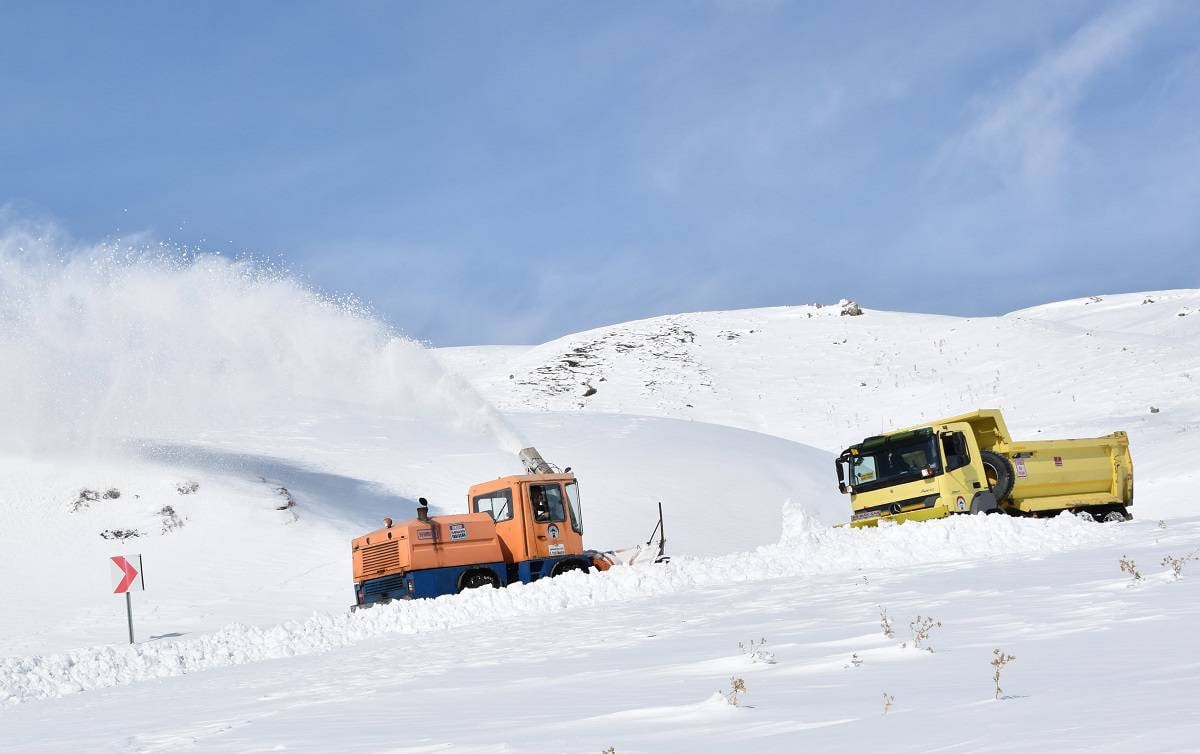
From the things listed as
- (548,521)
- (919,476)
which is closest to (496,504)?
(548,521)

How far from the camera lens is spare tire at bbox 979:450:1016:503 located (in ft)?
66.8

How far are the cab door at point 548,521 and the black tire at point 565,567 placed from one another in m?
0.17

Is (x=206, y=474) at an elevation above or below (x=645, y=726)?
above

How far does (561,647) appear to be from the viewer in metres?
11.0

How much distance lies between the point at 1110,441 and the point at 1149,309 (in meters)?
60.1

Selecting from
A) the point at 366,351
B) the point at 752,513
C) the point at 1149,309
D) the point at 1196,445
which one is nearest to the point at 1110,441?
the point at 752,513

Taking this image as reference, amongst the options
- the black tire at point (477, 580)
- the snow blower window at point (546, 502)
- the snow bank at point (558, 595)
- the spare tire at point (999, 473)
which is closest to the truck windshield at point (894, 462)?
the spare tire at point (999, 473)

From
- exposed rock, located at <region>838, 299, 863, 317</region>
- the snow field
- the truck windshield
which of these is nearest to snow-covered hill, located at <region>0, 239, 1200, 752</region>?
the snow field

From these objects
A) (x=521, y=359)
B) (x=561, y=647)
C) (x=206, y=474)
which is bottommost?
(x=561, y=647)

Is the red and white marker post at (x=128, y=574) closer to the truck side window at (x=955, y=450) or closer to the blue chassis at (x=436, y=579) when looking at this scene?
the blue chassis at (x=436, y=579)

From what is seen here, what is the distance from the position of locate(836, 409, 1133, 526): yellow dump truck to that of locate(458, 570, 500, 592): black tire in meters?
7.11

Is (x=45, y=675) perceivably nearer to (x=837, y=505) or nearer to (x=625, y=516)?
(x=625, y=516)

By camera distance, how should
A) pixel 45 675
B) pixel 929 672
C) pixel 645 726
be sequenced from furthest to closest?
pixel 45 675 < pixel 929 672 < pixel 645 726

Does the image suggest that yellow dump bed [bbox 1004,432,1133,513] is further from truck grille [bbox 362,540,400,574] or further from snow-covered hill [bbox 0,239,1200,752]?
truck grille [bbox 362,540,400,574]
